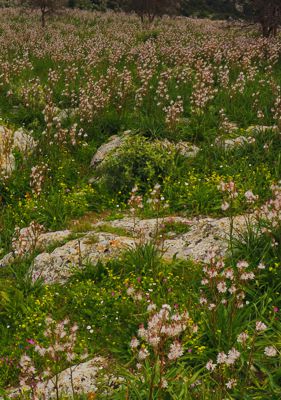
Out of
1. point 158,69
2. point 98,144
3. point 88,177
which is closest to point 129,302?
point 88,177

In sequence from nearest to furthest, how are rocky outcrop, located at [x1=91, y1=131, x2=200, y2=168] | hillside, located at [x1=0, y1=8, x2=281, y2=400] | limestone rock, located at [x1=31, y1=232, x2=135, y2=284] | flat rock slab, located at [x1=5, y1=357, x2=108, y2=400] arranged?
hillside, located at [x1=0, y1=8, x2=281, y2=400]
flat rock slab, located at [x1=5, y1=357, x2=108, y2=400]
limestone rock, located at [x1=31, y1=232, x2=135, y2=284]
rocky outcrop, located at [x1=91, y1=131, x2=200, y2=168]

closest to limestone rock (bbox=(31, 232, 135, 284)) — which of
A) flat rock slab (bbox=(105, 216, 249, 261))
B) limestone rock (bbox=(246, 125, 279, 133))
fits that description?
flat rock slab (bbox=(105, 216, 249, 261))

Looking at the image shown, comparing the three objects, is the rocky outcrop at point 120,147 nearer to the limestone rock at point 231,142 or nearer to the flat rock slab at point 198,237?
the limestone rock at point 231,142

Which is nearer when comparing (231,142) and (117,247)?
(117,247)

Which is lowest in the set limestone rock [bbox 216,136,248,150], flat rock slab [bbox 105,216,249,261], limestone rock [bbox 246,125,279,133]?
flat rock slab [bbox 105,216,249,261]

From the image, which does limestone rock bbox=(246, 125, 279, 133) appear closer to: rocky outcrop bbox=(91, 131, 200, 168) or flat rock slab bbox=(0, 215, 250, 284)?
rocky outcrop bbox=(91, 131, 200, 168)

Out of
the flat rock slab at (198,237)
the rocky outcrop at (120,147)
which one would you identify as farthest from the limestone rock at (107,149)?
the flat rock slab at (198,237)

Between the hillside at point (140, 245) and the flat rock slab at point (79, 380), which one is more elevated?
the hillside at point (140, 245)

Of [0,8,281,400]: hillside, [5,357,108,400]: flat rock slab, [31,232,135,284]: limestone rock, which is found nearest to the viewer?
[0,8,281,400]: hillside

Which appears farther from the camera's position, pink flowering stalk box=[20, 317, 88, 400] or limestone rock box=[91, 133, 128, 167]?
limestone rock box=[91, 133, 128, 167]

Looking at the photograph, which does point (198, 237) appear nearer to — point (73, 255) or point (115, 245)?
point (115, 245)

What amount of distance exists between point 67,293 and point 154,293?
4.23 ft

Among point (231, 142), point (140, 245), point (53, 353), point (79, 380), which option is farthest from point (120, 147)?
point (53, 353)

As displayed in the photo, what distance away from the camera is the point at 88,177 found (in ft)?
31.6
